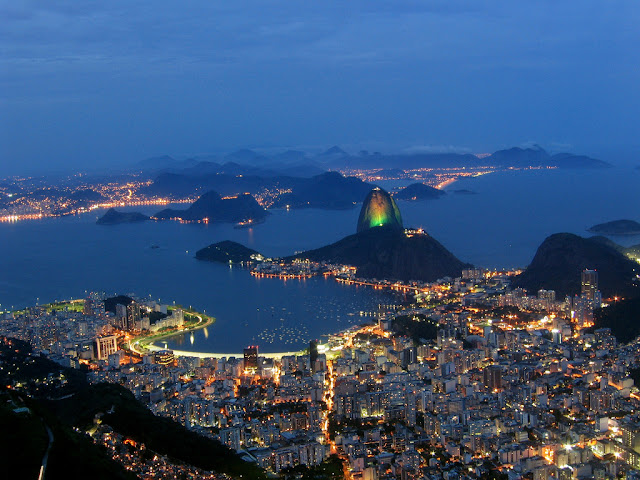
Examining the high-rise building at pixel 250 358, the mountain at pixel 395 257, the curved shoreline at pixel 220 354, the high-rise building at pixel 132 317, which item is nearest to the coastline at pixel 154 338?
the high-rise building at pixel 132 317

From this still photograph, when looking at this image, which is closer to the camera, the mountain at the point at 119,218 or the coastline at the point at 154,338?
the coastline at the point at 154,338

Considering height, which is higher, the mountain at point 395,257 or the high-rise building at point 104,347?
the mountain at point 395,257

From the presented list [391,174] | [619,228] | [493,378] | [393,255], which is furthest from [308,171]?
[493,378]

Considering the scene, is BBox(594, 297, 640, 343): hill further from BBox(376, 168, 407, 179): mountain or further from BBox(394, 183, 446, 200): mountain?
BBox(376, 168, 407, 179): mountain

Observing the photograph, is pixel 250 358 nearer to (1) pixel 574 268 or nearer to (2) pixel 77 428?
(2) pixel 77 428

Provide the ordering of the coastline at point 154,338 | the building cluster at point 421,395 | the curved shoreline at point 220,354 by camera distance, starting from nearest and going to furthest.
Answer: the building cluster at point 421,395
the curved shoreline at point 220,354
the coastline at point 154,338

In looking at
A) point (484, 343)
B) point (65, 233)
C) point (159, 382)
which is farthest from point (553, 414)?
point (65, 233)

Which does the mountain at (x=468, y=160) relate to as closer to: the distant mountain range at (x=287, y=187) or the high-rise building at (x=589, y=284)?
the distant mountain range at (x=287, y=187)
